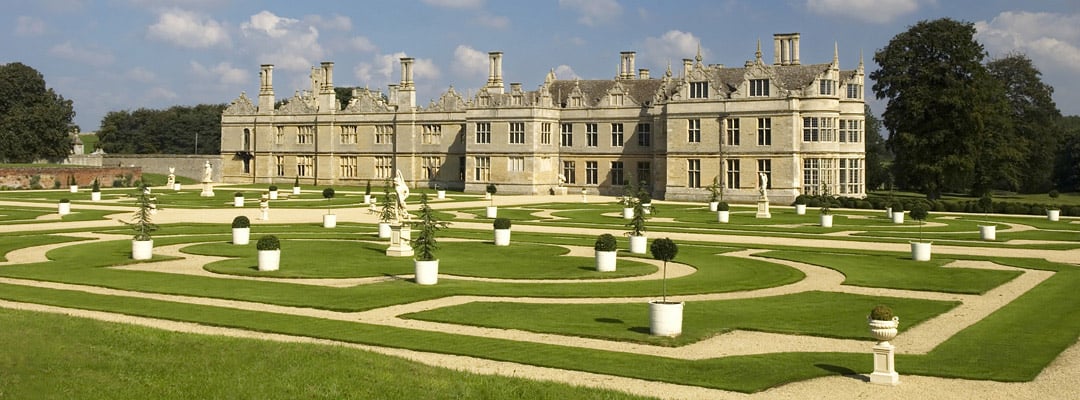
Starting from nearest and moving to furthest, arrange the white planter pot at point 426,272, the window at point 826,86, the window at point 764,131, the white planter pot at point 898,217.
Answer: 1. the white planter pot at point 426,272
2. the white planter pot at point 898,217
3. the window at point 826,86
4. the window at point 764,131

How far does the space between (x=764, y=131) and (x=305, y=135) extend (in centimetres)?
4589

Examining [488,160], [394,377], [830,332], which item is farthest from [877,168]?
[394,377]

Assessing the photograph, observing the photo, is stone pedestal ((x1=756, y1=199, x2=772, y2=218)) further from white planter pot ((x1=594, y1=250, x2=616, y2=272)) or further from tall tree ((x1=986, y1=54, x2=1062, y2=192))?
tall tree ((x1=986, y1=54, x2=1062, y2=192))

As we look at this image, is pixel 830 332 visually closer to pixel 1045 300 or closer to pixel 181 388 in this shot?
pixel 1045 300

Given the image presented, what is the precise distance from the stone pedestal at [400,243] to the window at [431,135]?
60.0 m

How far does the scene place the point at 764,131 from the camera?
72.6 meters

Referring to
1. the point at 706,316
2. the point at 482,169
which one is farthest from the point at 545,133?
the point at 706,316

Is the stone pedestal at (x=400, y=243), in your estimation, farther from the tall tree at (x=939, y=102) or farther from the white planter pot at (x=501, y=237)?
the tall tree at (x=939, y=102)

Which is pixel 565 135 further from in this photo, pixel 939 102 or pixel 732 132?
pixel 939 102

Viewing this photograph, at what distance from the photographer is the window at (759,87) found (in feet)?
238

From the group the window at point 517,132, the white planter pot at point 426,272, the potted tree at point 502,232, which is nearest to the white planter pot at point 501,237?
the potted tree at point 502,232

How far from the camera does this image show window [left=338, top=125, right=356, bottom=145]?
322 ft

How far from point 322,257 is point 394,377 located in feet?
59.4

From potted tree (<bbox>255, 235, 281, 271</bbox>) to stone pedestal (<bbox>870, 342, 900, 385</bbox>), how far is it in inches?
689
